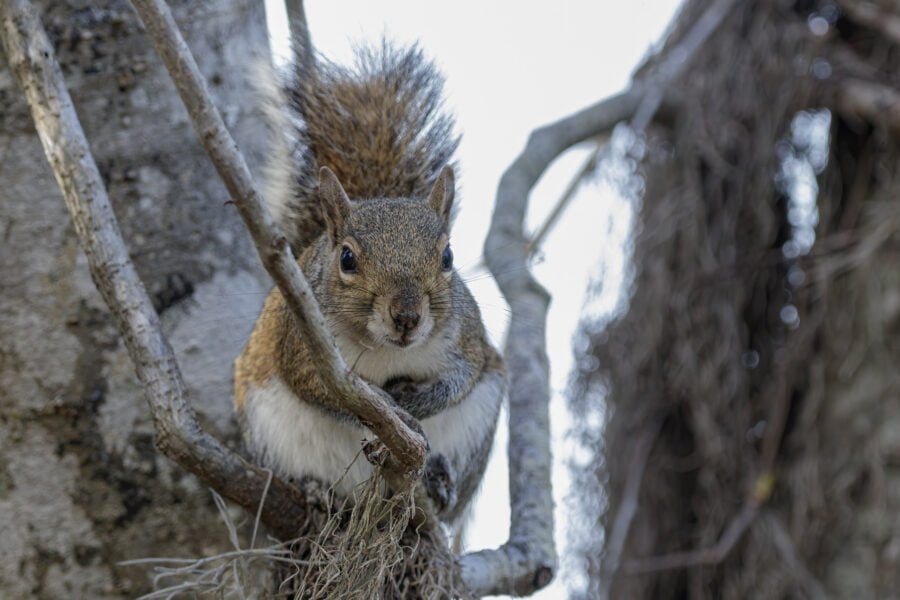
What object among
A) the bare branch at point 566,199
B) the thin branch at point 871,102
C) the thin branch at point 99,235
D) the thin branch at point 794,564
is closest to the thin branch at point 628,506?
the thin branch at point 794,564

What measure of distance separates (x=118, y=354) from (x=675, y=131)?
6.39 ft

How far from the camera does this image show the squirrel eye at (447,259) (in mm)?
2031

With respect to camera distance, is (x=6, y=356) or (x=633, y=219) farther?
(x=633, y=219)

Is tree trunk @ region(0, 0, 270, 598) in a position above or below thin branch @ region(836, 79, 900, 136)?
below

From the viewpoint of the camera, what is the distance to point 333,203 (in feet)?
6.66

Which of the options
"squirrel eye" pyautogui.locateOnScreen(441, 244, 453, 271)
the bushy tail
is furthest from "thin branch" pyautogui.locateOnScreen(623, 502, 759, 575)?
"squirrel eye" pyautogui.locateOnScreen(441, 244, 453, 271)

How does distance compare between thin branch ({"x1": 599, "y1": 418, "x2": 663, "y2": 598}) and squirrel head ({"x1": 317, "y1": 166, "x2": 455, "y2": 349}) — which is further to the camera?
thin branch ({"x1": 599, "y1": 418, "x2": 663, "y2": 598})

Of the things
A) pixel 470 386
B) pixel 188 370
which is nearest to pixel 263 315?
pixel 188 370

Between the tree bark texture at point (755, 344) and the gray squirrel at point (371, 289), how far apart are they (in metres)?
1.18

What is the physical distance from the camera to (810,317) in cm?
333

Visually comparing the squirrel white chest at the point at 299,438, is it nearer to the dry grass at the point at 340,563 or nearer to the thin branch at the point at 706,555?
the dry grass at the point at 340,563

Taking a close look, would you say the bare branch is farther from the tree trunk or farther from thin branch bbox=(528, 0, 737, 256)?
the tree trunk

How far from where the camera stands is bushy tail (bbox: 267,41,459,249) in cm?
229

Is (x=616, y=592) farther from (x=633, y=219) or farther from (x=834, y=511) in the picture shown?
(x=633, y=219)
